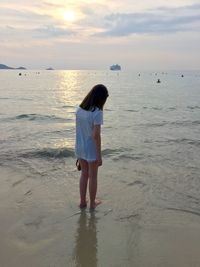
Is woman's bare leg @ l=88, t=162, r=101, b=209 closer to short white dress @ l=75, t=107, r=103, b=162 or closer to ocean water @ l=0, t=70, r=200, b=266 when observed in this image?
short white dress @ l=75, t=107, r=103, b=162

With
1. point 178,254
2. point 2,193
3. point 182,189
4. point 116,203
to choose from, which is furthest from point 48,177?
point 178,254

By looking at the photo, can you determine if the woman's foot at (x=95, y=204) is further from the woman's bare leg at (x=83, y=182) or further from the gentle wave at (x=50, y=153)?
the gentle wave at (x=50, y=153)

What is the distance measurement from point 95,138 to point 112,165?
441 centimetres

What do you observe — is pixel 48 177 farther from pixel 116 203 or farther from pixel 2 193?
pixel 116 203

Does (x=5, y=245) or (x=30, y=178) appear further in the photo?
(x=30, y=178)

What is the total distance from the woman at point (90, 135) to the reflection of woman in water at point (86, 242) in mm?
543

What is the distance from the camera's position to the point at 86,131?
7.09 metres

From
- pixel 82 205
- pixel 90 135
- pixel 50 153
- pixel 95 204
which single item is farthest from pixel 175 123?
pixel 90 135

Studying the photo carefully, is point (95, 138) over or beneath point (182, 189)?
over

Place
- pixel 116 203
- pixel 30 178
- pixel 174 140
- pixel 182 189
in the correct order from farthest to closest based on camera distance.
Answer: pixel 174 140, pixel 30 178, pixel 182 189, pixel 116 203

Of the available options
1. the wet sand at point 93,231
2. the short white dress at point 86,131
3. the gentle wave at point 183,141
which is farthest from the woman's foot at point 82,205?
the gentle wave at point 183,141

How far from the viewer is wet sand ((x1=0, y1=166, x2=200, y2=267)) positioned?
569 centimetres

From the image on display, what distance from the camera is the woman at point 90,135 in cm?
681

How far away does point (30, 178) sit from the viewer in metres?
9.70
